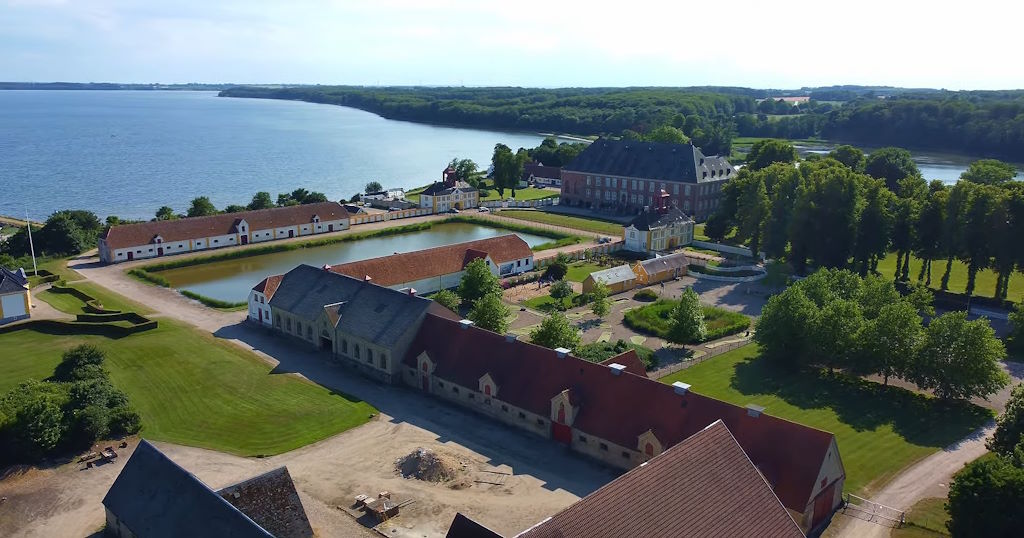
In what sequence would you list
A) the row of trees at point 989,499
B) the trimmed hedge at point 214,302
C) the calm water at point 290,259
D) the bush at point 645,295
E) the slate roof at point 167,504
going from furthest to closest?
1. the calm water at point 290,259
2. the bush at point 645,295
3. the trimmed hedge at point 214,302
4. the row of trees at point 989,499
5. the slate roof at point 167,504

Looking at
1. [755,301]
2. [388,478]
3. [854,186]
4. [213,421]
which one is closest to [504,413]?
[388,478]

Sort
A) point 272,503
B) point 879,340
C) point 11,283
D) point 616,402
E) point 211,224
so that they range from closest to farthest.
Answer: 1. point 272,503
2. point 616,402
3. point 879,340
4. point 11,283
5. point 211,224

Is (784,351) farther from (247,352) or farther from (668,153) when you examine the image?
(668,153)

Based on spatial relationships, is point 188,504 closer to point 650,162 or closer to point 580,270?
point 580,270

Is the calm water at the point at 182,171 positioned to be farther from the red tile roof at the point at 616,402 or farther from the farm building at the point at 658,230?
the red tile roof at the point at 616,402

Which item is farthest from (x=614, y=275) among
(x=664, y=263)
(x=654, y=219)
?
(x=654, y=219)

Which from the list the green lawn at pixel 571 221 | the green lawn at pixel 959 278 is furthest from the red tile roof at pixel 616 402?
the green lawn at pixel 571 221

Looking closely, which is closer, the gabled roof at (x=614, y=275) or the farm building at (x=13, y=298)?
the farm building at (x=13, y=298)
